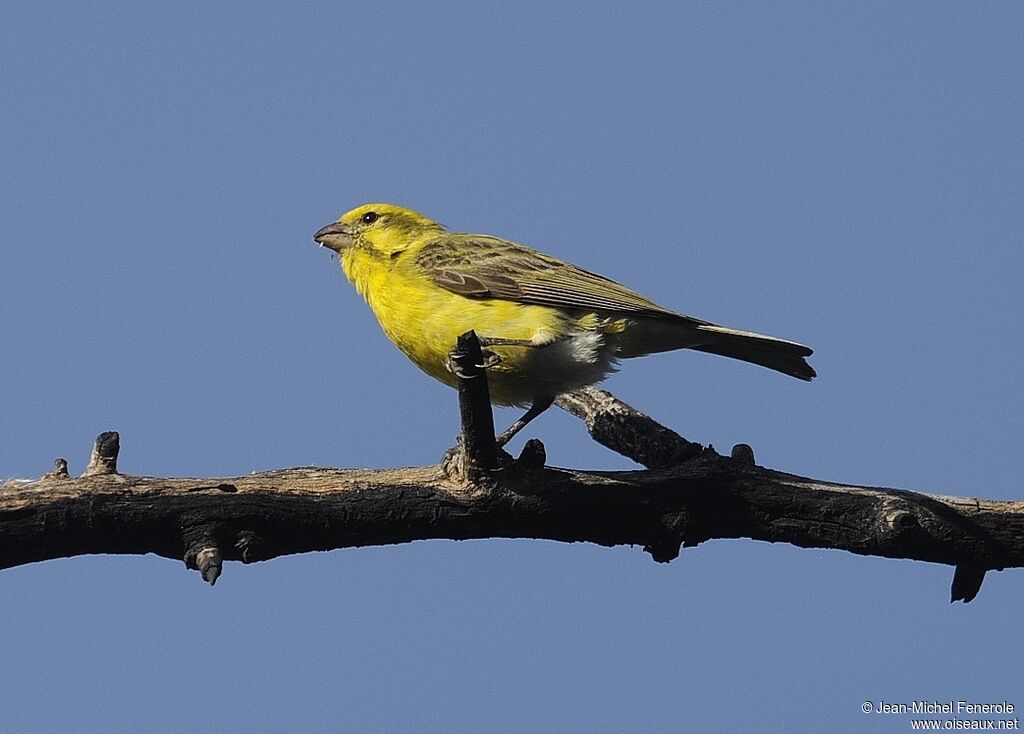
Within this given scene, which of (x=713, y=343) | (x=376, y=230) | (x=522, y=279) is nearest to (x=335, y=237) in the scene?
(x=376, y=230)

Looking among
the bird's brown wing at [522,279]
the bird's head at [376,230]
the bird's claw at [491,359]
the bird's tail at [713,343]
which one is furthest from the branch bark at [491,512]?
the bird's head at [376,230]

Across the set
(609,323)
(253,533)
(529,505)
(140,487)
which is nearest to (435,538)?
(529,505)

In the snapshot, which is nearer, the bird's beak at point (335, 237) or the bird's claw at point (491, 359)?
the bird's claw at point (491, 359)

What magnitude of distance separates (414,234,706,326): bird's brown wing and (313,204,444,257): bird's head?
0.44 meters

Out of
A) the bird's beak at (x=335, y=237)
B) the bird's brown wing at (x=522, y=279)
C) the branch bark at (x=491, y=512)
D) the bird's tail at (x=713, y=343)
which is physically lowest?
the branch bark at (x=491, y=512)

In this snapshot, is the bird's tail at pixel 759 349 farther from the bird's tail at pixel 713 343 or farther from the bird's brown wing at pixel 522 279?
the bird's brown wing at pixel 522 279

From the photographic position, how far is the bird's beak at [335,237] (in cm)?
867

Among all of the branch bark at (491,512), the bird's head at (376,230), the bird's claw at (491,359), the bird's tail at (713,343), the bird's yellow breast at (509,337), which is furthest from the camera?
the bird's head at (376,230)

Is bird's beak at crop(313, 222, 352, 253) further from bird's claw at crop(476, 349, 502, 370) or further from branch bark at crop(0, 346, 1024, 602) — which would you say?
branch bark at crop(0, 346, 1024, 602)

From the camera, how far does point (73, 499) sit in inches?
216

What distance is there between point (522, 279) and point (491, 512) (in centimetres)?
194

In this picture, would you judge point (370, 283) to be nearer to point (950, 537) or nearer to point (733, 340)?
point (733, 340)

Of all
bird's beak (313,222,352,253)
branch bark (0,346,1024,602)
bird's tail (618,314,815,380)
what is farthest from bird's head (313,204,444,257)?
branch bark (0,346,1024,602)

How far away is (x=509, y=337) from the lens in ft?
23.7
